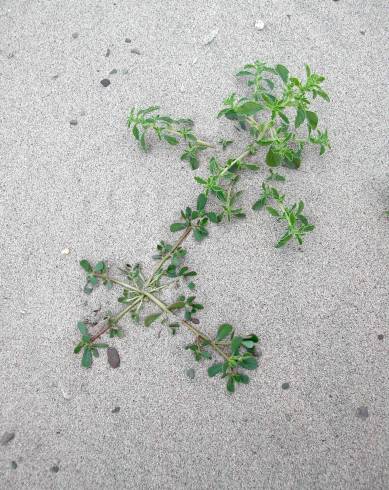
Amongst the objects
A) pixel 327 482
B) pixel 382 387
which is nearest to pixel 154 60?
pixel 382 387

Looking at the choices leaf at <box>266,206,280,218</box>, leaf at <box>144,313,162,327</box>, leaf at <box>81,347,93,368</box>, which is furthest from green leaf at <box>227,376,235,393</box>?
leaf at <box>266,206,280,218</box>

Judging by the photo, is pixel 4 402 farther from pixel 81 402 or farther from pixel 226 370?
pixel 226 370

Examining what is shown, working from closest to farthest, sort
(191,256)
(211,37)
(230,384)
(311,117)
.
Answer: (230,384), (311,117), (191,256), (211,37)

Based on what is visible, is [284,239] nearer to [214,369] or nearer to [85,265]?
[214,369]

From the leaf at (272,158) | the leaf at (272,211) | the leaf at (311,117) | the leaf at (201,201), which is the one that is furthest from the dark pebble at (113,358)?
the leaf at (311,117)

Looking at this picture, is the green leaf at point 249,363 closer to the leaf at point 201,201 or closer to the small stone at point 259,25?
the leaf at point 201,201

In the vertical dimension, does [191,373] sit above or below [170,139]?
below

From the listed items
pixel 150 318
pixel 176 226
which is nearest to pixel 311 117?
pixel 176 226
